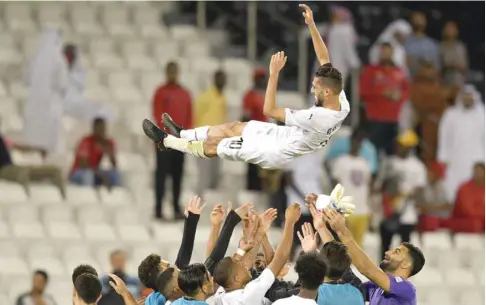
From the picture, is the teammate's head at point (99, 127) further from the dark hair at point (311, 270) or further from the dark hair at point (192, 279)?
the dark hair at point (311, 270)

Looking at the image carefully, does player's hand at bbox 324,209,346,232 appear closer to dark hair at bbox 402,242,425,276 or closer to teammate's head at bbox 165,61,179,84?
dark hair at bbox 402,242,425,276

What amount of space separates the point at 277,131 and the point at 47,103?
671 cm

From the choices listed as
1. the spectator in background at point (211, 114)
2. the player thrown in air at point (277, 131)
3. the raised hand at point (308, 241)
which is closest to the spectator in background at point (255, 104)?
the spectator in background at point (211, 114)

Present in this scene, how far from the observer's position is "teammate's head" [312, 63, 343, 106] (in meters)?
11.2

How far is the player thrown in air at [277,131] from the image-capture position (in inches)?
446

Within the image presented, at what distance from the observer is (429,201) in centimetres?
1898

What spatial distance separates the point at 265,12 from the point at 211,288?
34.3 feet

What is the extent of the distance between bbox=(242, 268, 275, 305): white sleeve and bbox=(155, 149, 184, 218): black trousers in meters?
7.58

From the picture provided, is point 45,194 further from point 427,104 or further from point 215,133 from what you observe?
point 215,133

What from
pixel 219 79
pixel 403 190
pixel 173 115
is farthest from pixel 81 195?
pixel 403 190

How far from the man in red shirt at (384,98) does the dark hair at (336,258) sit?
9.09 metres

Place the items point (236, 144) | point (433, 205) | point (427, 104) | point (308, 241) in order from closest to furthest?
point (308, 241), point (236, 144), point (433, 205), point (427, 104)

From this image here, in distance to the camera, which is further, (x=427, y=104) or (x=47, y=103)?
(x=427, y=104)

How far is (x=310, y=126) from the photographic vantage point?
1153 centimetres
